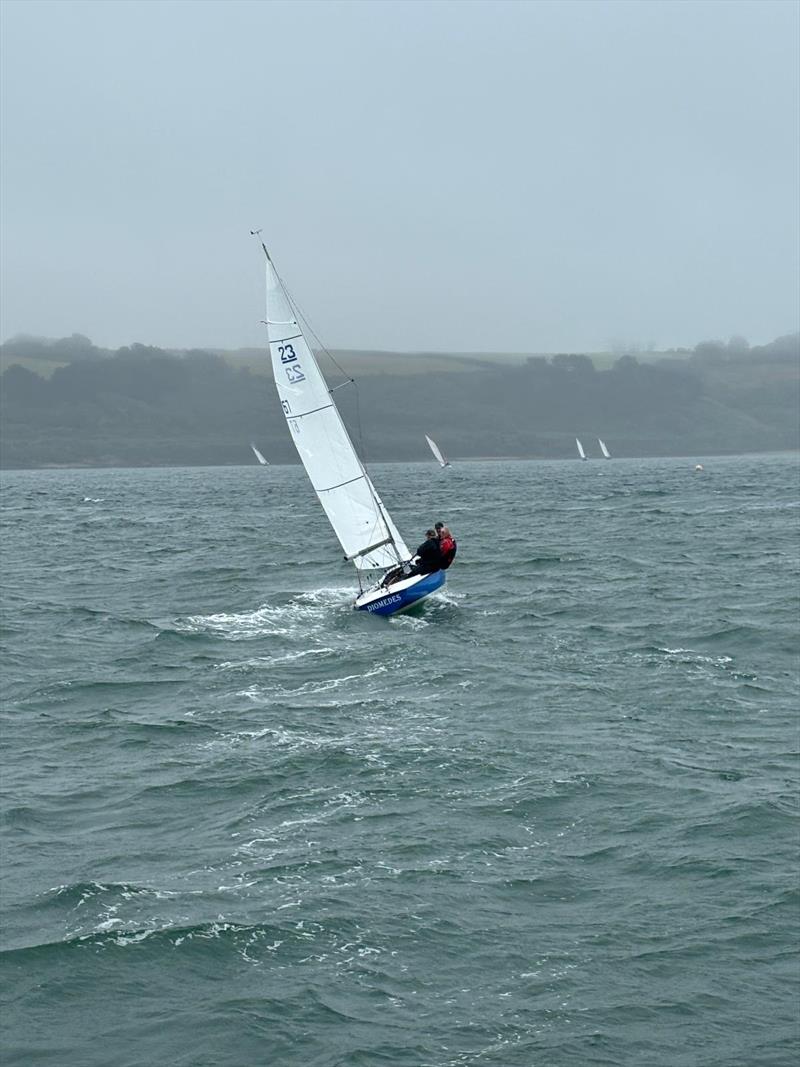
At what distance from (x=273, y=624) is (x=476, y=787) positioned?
1529 cm

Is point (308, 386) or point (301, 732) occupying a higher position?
point (308, 386)

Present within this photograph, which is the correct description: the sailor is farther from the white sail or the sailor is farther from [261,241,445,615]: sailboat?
the white sail

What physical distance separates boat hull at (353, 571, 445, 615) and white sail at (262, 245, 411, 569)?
2.42 meters

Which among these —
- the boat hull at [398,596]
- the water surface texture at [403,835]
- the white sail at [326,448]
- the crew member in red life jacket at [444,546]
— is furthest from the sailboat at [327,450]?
the water surface texture at [403,835]

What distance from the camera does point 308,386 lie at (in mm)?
36594

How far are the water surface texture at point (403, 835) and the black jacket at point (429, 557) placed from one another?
1268 mm

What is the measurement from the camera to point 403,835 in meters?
16.3

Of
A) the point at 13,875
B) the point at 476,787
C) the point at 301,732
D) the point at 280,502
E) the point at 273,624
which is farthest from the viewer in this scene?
the point at 280,502

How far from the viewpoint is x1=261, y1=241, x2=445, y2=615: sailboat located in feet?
119

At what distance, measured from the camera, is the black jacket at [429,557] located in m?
34.6

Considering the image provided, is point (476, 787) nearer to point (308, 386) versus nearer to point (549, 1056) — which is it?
point (549, 1056)

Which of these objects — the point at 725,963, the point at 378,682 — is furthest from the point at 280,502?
the point at 725,963

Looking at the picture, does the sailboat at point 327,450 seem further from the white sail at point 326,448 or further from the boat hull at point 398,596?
the boat hull at point 398,596

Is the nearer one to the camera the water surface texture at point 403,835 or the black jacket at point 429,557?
the water surface texture at point 403,835
